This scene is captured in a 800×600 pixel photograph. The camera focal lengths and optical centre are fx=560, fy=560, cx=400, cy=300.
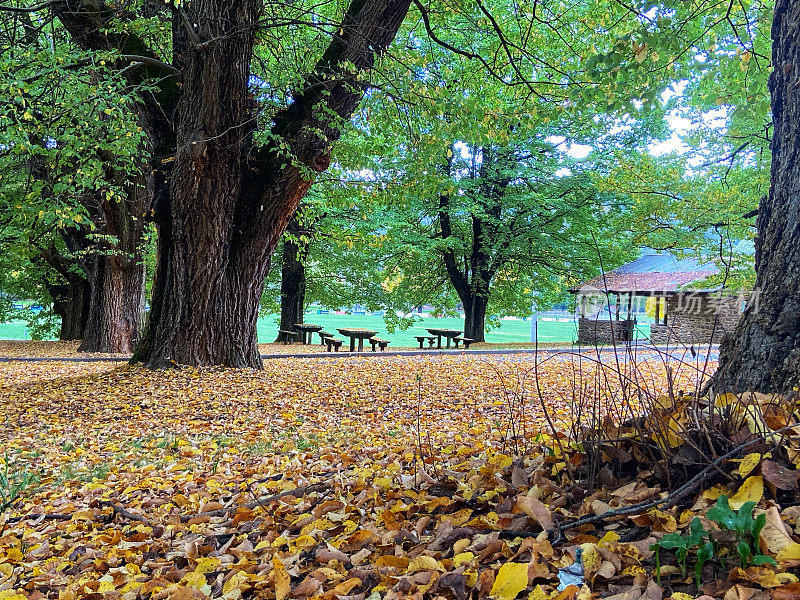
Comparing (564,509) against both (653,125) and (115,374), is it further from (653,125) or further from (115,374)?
(653,125)

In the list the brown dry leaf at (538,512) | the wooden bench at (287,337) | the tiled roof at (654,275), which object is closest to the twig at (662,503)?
the brown dry leaf at (538,512)

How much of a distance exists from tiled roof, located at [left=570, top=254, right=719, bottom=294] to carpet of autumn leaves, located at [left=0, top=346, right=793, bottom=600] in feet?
47.1

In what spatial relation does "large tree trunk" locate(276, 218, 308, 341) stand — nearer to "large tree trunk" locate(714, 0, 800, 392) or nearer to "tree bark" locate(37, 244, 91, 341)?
"tree bark" locate(37, 244, 91, 341)

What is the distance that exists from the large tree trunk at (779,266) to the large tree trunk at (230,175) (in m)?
4.76

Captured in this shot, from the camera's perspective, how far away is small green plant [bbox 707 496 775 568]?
1.46 metres

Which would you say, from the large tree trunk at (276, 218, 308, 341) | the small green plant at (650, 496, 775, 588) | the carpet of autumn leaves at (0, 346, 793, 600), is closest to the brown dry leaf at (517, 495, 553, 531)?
the carpet of autumn leaves at (0, 346, 793, 600)

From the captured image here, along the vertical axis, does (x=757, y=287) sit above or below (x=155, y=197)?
below

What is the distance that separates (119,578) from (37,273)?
61.1 feet

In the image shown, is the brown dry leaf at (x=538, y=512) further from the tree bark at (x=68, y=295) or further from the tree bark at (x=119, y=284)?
the tree bark at (x=68, y=295)

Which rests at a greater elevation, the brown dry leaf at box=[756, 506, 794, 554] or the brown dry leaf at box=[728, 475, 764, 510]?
the brown dry leaf at box=[728, 475, 764, 510]

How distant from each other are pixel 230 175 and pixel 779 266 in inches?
250

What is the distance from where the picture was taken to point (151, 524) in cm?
291

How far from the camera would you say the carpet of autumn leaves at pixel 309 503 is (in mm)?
1821

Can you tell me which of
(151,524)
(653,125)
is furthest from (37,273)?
(653,125)
